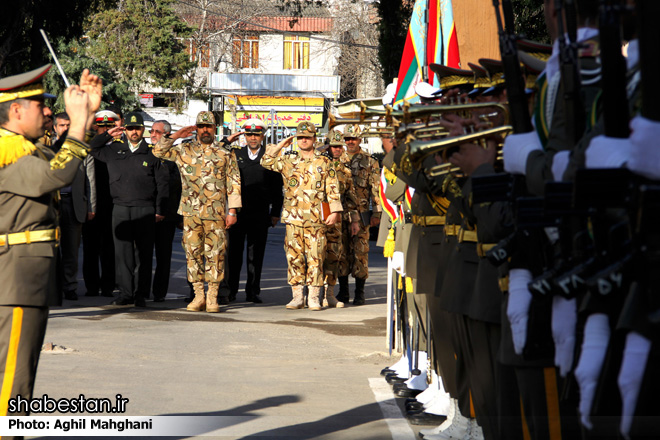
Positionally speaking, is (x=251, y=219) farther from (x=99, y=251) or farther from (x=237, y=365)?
(x=237, y=365)

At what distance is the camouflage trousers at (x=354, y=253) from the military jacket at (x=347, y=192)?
0.51 ft

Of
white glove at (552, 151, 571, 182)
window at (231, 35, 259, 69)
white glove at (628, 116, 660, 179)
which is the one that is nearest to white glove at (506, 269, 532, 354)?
white glove at (552, 151, 571, 182)

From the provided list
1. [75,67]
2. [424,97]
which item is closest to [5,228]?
[424,97]

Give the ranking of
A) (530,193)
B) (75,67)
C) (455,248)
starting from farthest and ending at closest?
(75,67), (455,248), (530,193)

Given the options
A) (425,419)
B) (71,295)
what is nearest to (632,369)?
(425,419)

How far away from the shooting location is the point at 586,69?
3.27 meters

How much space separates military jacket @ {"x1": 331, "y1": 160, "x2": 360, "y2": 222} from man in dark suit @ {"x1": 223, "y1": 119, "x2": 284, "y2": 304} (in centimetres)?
94

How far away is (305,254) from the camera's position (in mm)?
12648

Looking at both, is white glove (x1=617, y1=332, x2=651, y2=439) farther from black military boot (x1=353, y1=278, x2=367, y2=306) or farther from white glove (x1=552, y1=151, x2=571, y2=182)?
black military boot (x1=353, y1=278, x2=367, y2=306)

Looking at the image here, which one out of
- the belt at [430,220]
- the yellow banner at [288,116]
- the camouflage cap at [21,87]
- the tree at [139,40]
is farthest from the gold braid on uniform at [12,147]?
the yellow banner at [288,116]

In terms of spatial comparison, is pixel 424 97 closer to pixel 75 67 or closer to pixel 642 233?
pixel 642 233

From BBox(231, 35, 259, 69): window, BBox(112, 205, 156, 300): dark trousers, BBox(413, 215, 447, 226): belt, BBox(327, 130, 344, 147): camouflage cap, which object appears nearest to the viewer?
BBox(413, 215, 447, 226): belt

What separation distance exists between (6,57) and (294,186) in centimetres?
731

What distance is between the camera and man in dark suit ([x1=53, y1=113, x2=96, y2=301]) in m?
12.1
